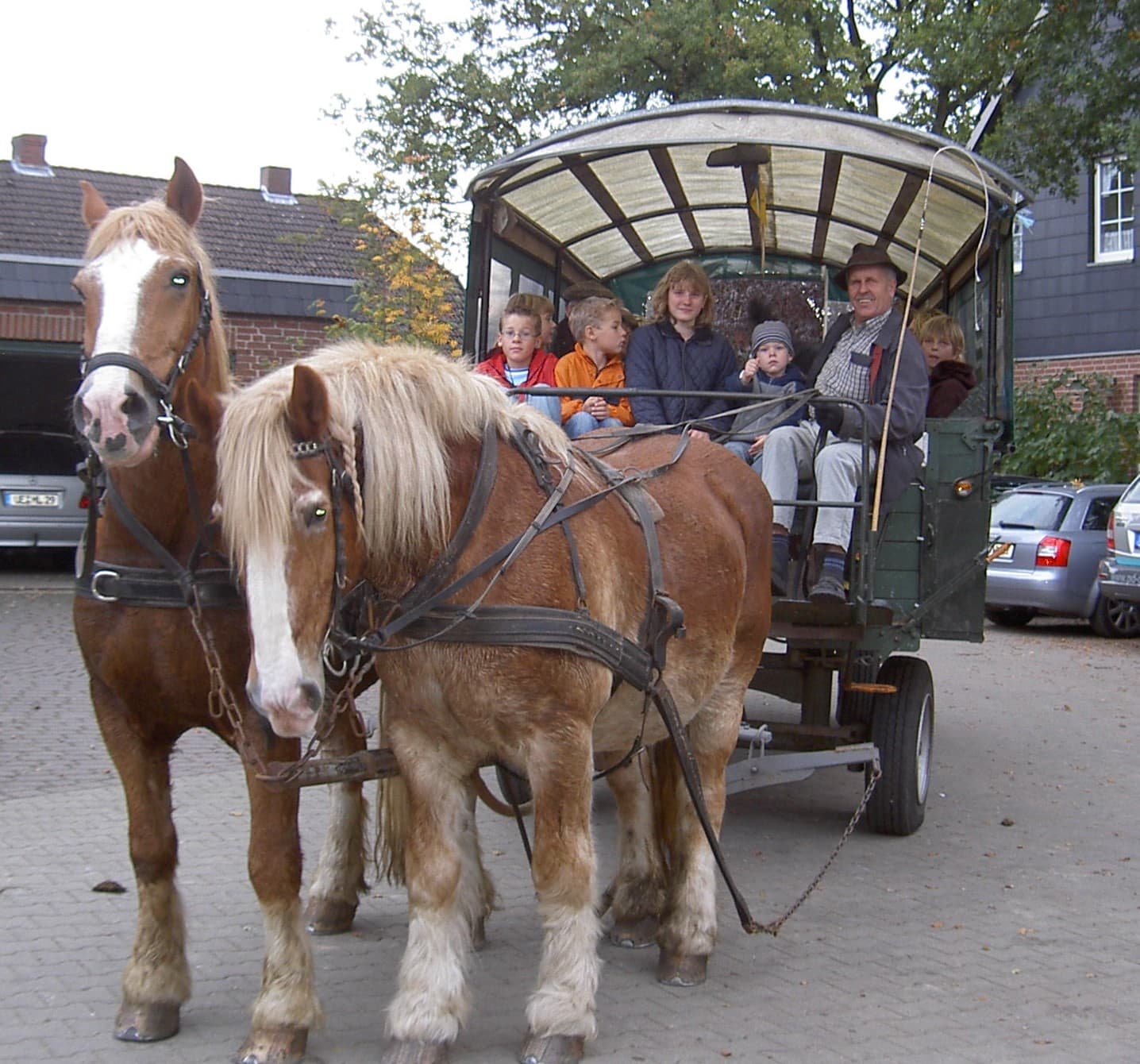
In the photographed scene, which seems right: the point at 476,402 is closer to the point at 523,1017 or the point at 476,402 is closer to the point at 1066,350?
the point at 523,1017

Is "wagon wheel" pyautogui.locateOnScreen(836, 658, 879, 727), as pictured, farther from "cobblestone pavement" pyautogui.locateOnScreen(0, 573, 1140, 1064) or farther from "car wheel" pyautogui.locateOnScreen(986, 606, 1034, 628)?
"car wheel" pyautogui.locateOnScreen(986, 606, 1034, 628)

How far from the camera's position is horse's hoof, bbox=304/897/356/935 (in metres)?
4.99

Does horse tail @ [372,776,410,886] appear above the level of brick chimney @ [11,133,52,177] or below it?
below

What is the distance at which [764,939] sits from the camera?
5066mm

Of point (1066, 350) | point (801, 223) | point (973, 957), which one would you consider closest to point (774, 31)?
point (1066, 350)

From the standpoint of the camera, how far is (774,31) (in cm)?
1783

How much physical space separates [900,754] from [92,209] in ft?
13.8

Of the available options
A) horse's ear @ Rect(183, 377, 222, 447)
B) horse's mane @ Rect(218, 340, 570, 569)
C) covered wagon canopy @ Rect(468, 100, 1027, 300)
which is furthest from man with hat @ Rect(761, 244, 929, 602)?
horse's ear @ Rect(183, 377, 222, 447)

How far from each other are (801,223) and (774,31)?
34.4ft

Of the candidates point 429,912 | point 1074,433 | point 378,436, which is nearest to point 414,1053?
point 429,912

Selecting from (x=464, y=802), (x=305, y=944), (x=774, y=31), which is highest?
(x=774, y=31)

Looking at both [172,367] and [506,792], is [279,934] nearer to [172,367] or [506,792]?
[506,792]

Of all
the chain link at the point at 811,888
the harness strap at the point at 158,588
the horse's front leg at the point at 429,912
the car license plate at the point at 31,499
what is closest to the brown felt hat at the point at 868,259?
the chain link at the point at 811,888

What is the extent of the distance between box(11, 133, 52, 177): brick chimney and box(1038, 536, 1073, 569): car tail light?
46.7 feet
